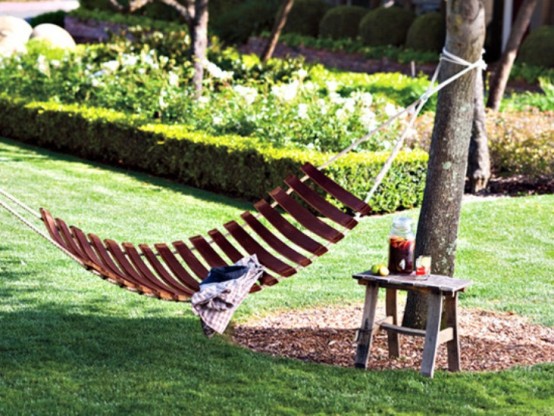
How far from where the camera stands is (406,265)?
580 centimetres

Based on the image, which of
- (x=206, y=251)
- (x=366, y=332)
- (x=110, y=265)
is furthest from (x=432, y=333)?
(x=110, y=265)

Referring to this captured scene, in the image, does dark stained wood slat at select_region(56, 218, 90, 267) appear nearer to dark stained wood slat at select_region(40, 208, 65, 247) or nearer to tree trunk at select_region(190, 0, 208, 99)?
dark stained wood slat at select_region(40, 208, 65, 247)

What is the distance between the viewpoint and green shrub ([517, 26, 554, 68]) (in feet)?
64.8

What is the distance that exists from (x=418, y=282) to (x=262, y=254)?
86 cm

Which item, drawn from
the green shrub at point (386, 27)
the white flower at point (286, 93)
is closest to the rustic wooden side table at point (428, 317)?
the white flower at point (286, 93)

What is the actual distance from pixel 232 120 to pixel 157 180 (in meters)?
1.00

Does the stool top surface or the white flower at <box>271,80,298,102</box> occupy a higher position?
the white flower at <box>271,80,298,102</box>

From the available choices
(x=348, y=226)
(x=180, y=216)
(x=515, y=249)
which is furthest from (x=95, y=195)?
(x=348, y=226)

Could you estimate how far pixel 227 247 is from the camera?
627cm

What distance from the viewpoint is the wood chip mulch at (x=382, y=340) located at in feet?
20.1

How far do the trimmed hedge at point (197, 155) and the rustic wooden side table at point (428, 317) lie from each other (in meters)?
4.59

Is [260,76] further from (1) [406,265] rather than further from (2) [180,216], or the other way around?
(1) [406,265]

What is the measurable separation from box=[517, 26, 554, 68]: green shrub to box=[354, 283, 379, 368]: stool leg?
14701 millimetres

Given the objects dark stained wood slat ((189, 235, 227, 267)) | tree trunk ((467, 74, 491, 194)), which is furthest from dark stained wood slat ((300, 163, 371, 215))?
tree trunk ((467, 74, 491, 194))
